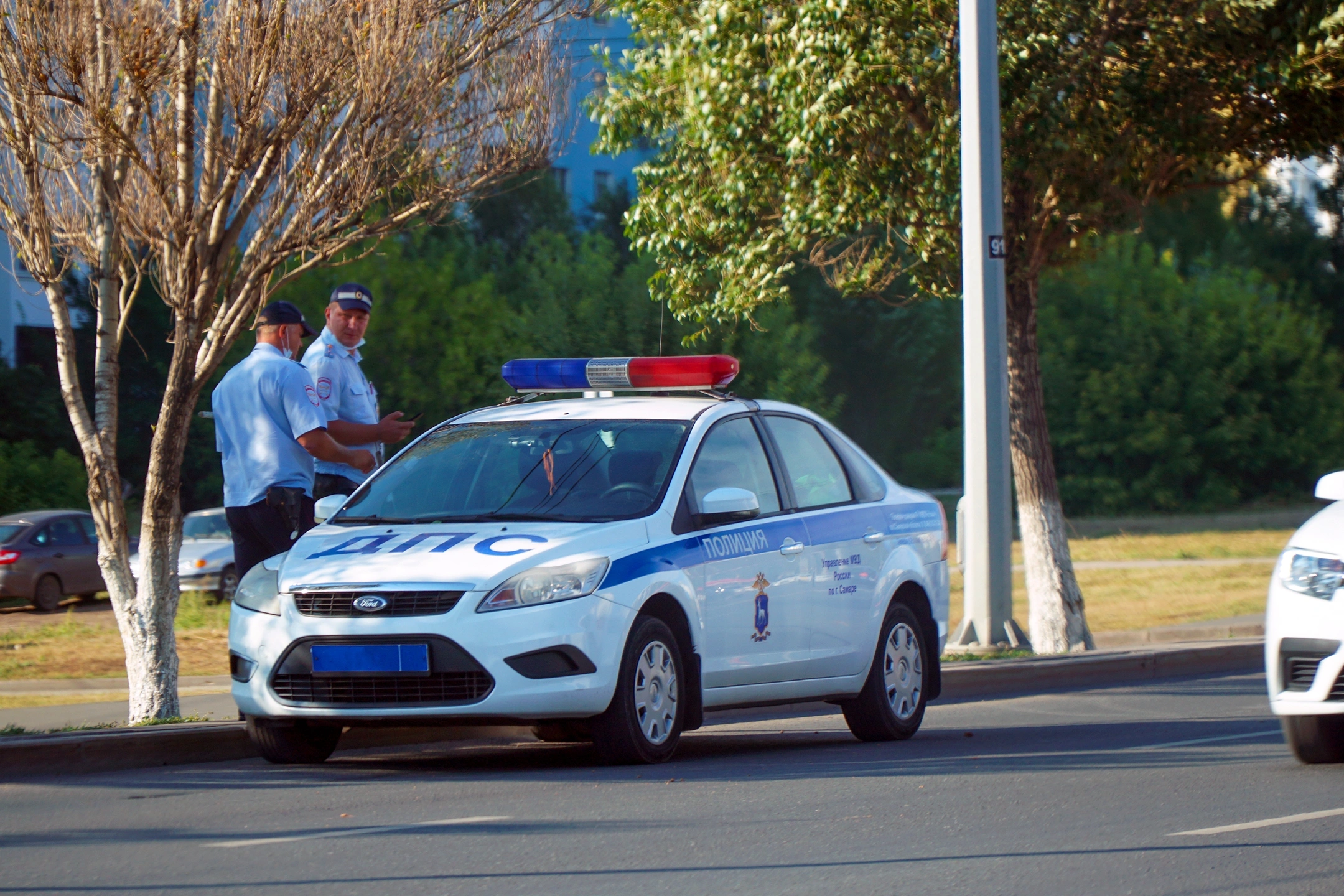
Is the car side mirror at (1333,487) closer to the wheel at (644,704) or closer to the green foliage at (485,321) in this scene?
the wheel at (644,704)

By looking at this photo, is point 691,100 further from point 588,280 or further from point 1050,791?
point 588,280

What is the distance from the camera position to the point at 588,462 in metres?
8.20

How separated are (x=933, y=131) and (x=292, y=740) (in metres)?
8.41

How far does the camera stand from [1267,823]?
6.32m

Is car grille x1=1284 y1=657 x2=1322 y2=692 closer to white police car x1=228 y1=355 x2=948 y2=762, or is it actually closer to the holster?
white police car x1=228 y1=355 x2=948 y2=762

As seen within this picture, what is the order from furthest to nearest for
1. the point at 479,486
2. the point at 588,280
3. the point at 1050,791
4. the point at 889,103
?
the point at 588,280 → the point at 889,103 → the point at 479,486 → the point at 1050,791

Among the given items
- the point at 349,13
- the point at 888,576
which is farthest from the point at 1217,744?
the point at 349,13

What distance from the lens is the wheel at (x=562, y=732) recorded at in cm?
745

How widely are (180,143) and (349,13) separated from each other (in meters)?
1.17

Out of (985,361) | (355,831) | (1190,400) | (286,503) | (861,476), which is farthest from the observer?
(1190,400)

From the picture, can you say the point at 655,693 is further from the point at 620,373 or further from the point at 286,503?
the point at 286,503

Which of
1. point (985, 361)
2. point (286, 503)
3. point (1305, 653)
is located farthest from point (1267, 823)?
point (985, 361)

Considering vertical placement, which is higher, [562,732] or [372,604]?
[372,604]

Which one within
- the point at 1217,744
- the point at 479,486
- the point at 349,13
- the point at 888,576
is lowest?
the point at 1217,744
